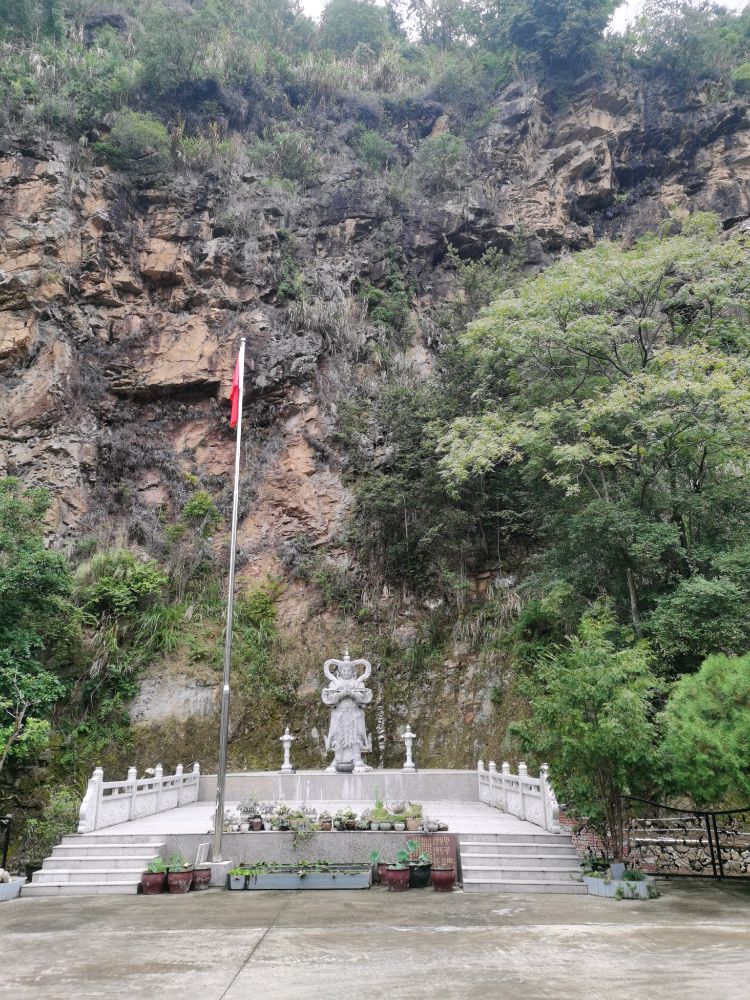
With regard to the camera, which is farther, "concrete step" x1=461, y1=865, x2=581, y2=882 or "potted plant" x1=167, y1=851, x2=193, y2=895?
"concrete step" x1=461, y1=865, x2=581, y2=882

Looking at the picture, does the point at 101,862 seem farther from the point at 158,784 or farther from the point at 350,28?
the point at 350,28

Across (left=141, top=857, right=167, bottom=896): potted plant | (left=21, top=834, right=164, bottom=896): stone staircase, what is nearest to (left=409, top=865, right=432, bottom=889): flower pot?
(left=141, top=857, right=167, bottom=896): potted plant

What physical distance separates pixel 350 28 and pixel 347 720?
34.7 m

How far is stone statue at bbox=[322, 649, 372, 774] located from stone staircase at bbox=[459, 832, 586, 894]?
17.9ft

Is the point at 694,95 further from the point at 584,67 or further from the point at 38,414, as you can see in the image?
the point at 38,414

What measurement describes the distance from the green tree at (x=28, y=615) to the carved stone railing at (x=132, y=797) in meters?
2.05

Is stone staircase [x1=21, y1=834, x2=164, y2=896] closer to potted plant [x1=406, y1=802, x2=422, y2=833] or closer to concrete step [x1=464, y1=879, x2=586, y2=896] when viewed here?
potted plant [x1=406, y1=802, x2=422, y2=833]

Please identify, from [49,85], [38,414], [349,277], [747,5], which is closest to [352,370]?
[349,277]

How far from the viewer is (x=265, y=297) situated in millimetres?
23984

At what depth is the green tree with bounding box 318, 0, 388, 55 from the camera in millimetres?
33266

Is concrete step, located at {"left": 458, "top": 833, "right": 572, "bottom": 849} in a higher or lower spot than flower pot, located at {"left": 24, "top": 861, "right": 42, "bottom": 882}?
higher

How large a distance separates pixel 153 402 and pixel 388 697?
1290cm

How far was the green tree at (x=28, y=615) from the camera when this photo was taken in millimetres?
12930

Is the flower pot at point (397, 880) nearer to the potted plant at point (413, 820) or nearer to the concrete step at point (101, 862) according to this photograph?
the potted plant at point (413, 820)
